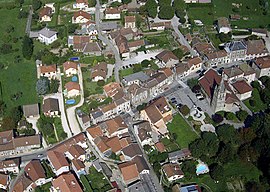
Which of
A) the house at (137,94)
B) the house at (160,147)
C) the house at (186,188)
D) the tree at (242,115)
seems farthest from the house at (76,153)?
the tree at (242,115)

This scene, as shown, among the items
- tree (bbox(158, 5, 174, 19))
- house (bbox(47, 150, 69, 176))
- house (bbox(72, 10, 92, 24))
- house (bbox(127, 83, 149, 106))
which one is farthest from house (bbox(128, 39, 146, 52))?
house (bbox(47, 150, 69, 176))

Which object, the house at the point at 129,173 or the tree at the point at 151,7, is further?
the tree at the point at 151,7

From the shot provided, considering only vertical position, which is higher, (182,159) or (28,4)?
(28,4)

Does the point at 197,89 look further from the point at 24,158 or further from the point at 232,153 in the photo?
the point at 24,158

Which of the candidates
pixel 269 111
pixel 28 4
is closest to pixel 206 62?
pixel 269 111

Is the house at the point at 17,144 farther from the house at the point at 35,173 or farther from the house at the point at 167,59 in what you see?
the house at the point at 167,59
